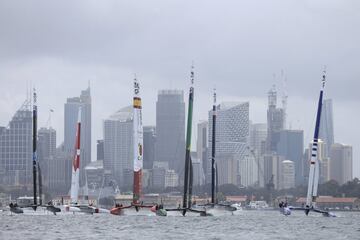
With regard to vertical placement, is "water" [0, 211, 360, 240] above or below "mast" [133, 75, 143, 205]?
below

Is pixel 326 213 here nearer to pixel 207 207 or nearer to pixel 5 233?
pixel 207 207

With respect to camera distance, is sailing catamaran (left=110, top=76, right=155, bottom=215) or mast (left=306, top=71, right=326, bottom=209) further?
mast (left=306, top=71, right=326, bottom=209)

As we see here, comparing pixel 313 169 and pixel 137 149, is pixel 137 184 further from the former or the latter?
pixel 313 169

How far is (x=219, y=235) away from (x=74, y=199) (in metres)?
68.4

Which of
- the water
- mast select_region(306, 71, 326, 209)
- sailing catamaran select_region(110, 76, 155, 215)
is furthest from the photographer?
mast select_region(306, 71, 326, 209)

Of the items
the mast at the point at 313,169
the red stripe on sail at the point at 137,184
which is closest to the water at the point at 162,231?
the red stripe on sail at the point at 137,184

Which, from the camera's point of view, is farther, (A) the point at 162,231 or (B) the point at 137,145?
(B) the point at 137,145

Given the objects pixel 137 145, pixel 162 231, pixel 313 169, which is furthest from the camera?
pixel 313 169

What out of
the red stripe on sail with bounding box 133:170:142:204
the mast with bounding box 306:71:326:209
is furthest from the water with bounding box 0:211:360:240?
the mast with bounding box 306:71:326:209

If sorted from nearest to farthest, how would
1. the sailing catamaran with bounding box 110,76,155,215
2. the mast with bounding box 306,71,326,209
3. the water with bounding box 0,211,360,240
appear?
1. the water with bounding box 0,211,360,240
2. the sailing catamaran with bounding box 110,76,155,215
3. the mast with bounding box 306,71,326,209

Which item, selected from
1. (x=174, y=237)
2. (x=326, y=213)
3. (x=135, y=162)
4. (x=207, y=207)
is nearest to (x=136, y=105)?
(x=135, y=162)

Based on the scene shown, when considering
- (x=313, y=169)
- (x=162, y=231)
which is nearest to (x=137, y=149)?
(x=313, y=169)

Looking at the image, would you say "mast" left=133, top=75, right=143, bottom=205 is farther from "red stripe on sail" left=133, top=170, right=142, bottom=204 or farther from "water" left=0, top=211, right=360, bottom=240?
"water" left=0, top=211, right=360, bottom=240

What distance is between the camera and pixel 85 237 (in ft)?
274
